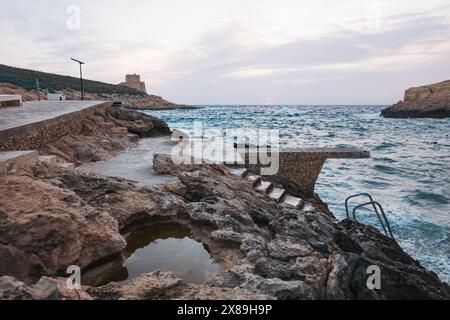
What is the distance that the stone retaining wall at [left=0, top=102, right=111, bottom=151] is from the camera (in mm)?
6287

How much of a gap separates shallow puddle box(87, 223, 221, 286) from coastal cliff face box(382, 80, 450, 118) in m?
66.4

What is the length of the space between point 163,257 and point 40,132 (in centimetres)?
552

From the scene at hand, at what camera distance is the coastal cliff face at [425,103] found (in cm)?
5941

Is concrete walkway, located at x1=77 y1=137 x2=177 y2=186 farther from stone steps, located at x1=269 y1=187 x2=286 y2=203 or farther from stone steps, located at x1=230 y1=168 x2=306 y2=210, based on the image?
stone steps, located at x1=269 y1=187 x2=286 y2=203

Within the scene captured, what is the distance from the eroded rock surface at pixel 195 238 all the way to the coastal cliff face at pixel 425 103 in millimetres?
64815

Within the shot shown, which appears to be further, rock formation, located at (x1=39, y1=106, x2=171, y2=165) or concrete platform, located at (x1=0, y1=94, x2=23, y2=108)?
→ concrete platform, located at (x1=0, y1=94, x2=23, y2=108)

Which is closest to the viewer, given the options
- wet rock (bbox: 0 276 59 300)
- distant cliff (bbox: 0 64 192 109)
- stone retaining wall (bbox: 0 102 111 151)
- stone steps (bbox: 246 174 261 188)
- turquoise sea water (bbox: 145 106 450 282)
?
wet rock (bbox: 0 276 59 300)

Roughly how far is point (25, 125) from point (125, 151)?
3.13 m

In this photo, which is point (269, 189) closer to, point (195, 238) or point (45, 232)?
point (195, 238)

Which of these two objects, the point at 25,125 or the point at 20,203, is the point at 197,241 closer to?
the point at 20,203

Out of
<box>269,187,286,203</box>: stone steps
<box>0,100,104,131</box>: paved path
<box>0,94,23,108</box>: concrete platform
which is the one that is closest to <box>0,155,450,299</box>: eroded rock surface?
<box>269,187,286,203</box>: stone steps

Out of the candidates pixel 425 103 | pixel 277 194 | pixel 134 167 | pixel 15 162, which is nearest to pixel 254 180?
pixel 277 194

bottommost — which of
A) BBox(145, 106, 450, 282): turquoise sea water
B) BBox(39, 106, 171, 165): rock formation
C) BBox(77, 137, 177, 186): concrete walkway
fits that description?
BBox(145, 106, 450, 282): turquoise sea water
